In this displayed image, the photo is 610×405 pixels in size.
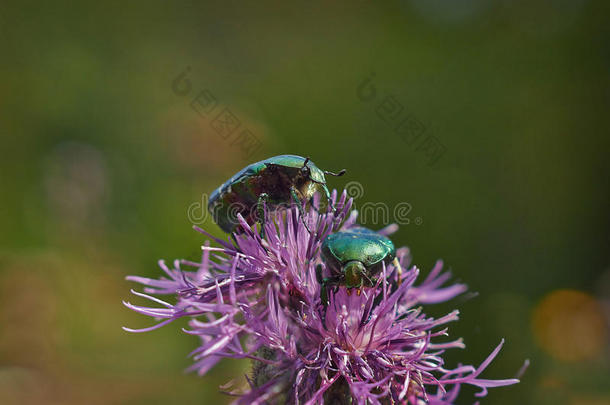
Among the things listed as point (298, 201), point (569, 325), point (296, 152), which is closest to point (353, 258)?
point (298, 201)

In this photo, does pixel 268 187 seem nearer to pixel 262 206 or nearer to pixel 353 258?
pixel 262 206

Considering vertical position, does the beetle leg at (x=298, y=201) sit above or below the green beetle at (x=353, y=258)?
above

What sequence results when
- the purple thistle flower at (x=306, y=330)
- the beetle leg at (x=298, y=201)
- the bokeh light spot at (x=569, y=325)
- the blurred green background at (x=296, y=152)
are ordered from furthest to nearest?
the bokeh light spot at (x=569, y=325) < the blurred green background at (x=296, y=152) < the beetle leg at (x=298, y=201) < the purple thistle flower at (x=306, y=330)

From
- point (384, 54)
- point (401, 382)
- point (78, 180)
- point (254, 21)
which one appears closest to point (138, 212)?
point (78, 180)

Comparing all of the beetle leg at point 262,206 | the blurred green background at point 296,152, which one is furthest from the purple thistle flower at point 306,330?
the blurred green background at point 296,152

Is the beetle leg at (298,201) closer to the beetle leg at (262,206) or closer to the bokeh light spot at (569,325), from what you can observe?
the beetle leg at (262,206)

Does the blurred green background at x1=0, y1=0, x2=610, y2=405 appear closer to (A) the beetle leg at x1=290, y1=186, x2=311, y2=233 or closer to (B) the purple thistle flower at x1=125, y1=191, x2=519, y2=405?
(B) the purple thistle flower at x1=125, y1=191, x2=519, y2=405

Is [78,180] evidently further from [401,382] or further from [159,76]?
[401,382]
